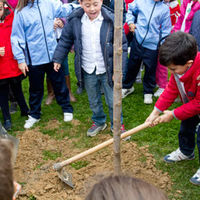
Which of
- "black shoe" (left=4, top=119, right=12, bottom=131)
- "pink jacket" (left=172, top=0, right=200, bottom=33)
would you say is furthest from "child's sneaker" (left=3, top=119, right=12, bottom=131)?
"pink jacket" (left=172, top=0, right=200, bottom=33)

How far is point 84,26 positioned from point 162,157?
1.89 meters

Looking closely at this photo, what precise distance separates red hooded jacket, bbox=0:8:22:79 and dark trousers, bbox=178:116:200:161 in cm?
243

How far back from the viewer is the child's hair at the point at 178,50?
8.01ft

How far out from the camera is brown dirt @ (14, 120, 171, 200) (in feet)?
9.96

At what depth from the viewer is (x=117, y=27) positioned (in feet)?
6.48

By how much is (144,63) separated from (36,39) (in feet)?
5.96

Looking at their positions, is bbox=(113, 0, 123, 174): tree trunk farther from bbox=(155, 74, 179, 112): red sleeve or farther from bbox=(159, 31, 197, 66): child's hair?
bbox=(155, 74, 179, 112): red sleeve

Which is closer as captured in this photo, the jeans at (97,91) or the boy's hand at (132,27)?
the jeans at (97,91)

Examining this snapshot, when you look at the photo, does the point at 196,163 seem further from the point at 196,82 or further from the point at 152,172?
the point at 196,82

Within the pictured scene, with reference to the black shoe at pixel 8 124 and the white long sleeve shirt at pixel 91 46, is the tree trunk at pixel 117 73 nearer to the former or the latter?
the white long sleeve shirt at pixel 91 46

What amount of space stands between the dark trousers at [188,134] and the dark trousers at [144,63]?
66.8 inches

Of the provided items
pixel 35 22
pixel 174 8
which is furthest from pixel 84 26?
pixel 174 8

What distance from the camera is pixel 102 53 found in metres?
3.46

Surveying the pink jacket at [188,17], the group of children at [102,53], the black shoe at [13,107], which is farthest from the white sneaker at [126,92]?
the black shoe at [13,107]
